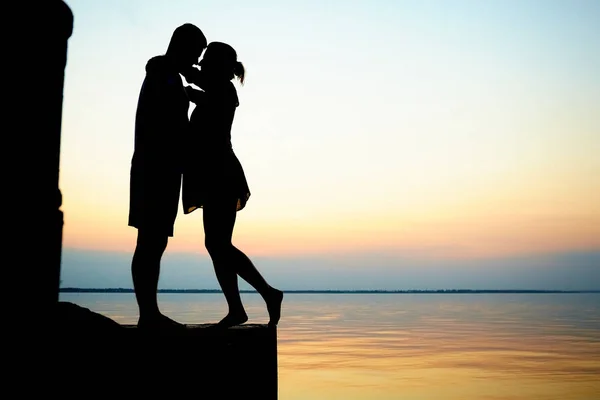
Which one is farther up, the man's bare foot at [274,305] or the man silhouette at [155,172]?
the man silhouette at [155,172]

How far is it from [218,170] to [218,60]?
0.87 m

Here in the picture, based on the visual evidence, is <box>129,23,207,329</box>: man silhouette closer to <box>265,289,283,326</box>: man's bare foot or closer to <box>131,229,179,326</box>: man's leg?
<box>131,229,179,326</box>: man's leg

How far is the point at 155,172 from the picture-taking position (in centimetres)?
487

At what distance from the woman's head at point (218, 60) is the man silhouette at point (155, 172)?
408 millimetres

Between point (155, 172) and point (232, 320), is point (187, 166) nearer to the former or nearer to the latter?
point (155, 172)

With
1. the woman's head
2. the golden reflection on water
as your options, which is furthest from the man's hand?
the golden reflection on water

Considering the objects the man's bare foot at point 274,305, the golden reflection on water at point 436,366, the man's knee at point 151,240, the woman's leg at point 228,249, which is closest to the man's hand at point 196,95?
the woman's leg at point 228,249

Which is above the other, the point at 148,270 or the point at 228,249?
the point at 228,249

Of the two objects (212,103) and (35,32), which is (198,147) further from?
(35,32)

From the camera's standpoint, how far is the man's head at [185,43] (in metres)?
5.16

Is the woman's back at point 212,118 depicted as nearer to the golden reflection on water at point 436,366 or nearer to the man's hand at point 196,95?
the man's hand at point 196,95

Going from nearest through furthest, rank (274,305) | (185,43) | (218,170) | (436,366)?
(185,43)
(218,170)
(274,305)
(436,366)

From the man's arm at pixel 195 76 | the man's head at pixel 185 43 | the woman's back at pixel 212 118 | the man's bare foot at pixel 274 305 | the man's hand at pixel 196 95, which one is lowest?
the man's bare foot at pixel 274 305

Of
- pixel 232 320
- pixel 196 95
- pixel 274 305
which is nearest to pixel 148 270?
pixel 232 320
